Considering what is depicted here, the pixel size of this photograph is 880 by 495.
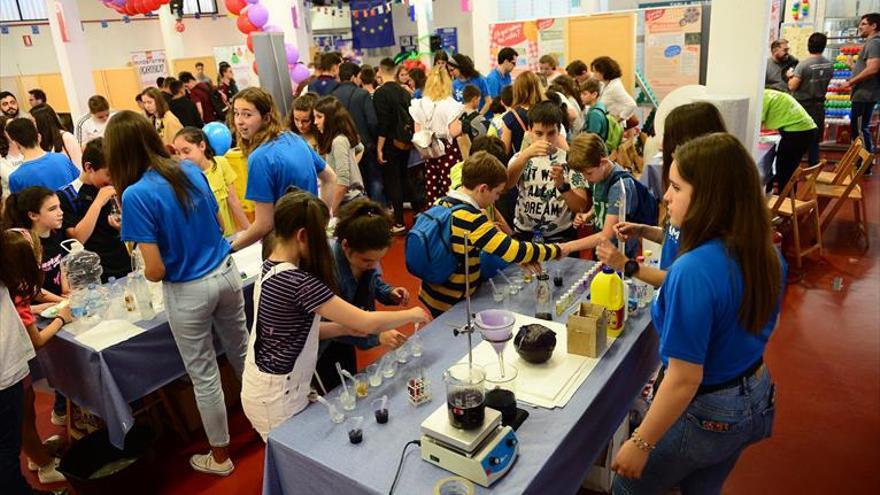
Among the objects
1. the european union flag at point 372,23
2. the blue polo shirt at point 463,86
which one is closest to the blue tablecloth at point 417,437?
the blue polo shirt at point 463,86

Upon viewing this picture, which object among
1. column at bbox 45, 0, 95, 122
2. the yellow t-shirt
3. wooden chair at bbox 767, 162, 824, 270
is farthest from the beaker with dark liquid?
column at bbox 45, 0, 95, 122

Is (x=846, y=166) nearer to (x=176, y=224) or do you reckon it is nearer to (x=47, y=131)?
(x=176, y=224)

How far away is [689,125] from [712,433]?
3.85 ft

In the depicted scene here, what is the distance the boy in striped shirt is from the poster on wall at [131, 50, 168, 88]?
11.4 m

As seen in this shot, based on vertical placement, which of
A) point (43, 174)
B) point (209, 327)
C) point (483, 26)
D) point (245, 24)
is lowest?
point (209, 327)

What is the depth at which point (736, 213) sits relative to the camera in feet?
4.59

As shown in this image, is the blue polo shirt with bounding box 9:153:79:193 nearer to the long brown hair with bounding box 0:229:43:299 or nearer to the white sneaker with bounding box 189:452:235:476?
the long brown hair with bounding box 0:229:43:299

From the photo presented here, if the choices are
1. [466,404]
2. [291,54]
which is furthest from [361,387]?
[291,54]

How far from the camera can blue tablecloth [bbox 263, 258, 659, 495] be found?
155cm

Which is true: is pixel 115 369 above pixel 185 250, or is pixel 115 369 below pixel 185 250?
below

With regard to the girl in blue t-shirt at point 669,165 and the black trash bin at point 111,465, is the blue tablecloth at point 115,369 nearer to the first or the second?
the black trash bin at point 111,465

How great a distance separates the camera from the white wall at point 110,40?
11.7 meters

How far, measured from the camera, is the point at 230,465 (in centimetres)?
278

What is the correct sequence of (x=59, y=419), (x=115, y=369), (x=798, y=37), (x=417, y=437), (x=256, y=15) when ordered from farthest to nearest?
(x=798, y=37)
(x=256, y=15)
(x=59, y=419)
(x=115, y=369)
(x=417, y=437)
